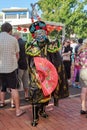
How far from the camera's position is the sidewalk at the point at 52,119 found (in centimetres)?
515

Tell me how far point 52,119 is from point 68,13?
2502 cm

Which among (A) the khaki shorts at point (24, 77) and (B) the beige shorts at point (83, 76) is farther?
(A) the khaki shorts at point (24, 77)

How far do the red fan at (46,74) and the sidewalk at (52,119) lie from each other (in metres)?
0.61

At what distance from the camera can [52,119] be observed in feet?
18.4

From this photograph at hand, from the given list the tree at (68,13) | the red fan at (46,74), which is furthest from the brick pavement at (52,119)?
the tree at (68,13)

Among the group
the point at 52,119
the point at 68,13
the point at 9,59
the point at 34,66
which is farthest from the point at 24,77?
the point at 68,13

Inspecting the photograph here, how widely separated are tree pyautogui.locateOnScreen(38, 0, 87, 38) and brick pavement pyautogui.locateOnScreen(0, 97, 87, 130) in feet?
77.6

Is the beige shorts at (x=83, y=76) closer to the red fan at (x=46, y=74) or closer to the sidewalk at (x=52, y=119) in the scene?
the sidewalk at (x=52, y=119)

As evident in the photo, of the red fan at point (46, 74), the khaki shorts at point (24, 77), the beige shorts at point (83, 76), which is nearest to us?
the red fan at point (46, 74)

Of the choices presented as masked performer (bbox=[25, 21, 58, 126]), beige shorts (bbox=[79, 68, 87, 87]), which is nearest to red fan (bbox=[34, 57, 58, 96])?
masked performer (bbox=[25, 21, 58, 126])

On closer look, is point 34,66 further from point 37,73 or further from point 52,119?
point 52,119

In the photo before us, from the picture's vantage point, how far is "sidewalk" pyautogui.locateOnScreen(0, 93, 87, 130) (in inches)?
203

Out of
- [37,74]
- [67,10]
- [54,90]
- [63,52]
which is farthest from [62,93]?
[67,10]

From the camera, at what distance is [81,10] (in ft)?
98.2
